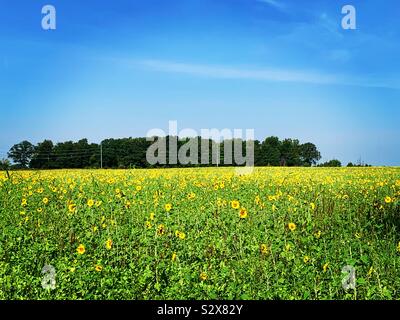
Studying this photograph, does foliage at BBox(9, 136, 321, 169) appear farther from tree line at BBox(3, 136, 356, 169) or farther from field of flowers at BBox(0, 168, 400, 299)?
field of flowers at BBox(0, 168, 400, 299)

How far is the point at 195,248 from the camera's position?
417 centimetres

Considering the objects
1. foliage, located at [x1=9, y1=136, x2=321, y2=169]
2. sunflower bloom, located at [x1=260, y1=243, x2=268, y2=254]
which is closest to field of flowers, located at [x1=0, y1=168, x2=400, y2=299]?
sunflower bloom, located at [x1=260, y1=243, x2=268, y2=254]

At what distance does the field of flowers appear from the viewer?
10.7 ft

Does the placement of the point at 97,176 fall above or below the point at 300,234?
above

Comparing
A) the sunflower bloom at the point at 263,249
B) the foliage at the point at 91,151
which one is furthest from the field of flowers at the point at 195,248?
the foliage at the point at 91,151

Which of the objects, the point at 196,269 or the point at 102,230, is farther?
the point at 102,230

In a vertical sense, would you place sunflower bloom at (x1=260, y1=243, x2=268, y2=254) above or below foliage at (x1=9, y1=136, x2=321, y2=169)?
below

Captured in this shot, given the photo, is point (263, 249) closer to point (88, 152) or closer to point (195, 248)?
point (195, 248)

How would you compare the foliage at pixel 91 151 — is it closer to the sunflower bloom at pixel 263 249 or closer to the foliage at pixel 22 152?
the foliage at pixel 22 152

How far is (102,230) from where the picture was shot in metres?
4.83

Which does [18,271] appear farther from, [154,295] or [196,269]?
[196,269]
